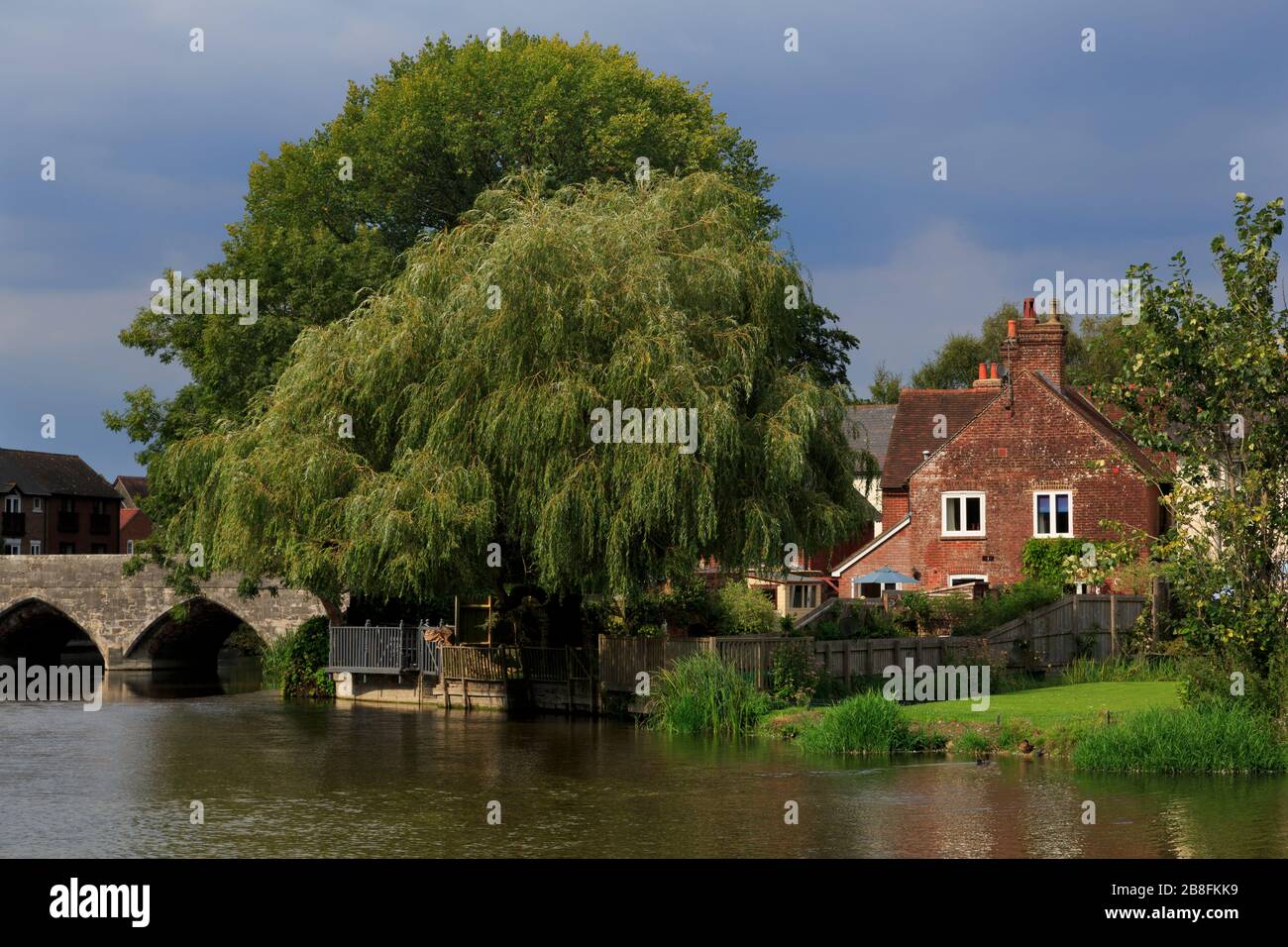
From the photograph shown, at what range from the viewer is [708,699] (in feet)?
86.2

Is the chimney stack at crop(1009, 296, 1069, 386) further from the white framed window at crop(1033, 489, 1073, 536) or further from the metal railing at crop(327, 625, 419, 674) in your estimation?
the metal railing at crop(327, 625, 419, 674)

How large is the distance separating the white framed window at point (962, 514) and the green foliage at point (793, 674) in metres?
19.6

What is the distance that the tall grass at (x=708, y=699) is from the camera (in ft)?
85.4

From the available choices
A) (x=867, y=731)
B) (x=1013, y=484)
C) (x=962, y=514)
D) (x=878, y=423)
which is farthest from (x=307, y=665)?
(x=878, y=423)

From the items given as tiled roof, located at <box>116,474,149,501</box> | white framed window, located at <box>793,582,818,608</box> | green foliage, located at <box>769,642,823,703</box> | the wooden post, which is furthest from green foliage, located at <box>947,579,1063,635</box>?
tiled roof, located at <box>116,474,149,501</box>

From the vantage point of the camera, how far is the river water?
15.6 m

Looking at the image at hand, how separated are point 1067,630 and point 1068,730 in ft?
40.3

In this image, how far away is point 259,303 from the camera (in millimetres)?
39719

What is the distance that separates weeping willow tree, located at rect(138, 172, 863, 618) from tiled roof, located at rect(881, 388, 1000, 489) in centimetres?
2161

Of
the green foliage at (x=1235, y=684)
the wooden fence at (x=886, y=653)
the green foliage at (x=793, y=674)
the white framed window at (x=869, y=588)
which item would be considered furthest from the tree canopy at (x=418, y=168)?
the green foliage at (x=1235, y=684)

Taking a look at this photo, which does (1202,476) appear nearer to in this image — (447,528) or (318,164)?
(447,528)

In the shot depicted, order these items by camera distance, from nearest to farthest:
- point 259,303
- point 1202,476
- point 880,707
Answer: point 1202,476 → point 880,707 → point 259,303
